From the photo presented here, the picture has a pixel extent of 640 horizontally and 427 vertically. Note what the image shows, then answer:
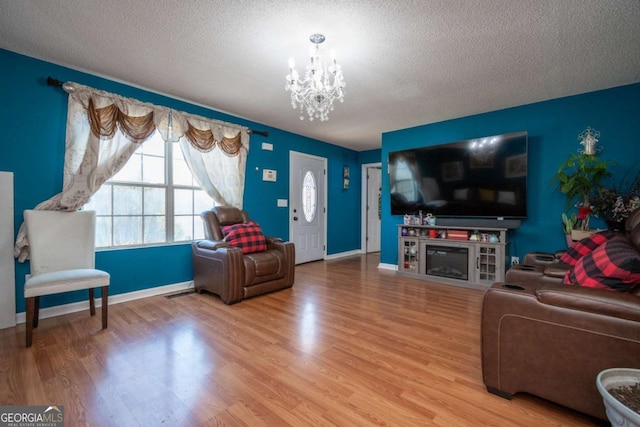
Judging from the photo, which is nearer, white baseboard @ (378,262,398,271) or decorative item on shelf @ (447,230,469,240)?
decorative item on shelf @ (447,230,469,240)

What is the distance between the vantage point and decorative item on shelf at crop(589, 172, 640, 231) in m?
2.68

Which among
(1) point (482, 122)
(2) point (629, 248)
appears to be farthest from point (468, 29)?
(1) point (482, 122)

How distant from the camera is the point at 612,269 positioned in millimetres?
1338

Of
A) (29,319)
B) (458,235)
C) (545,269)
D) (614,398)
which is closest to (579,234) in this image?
(545,269)

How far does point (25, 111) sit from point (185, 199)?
5.31 feet

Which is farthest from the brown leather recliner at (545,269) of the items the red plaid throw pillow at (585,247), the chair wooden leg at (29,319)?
the chair wooden leg at (29,319)

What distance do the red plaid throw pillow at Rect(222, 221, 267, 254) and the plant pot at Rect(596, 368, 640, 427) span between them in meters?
3.00

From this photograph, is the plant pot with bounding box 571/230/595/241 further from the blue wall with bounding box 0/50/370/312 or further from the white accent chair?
the white accent chair

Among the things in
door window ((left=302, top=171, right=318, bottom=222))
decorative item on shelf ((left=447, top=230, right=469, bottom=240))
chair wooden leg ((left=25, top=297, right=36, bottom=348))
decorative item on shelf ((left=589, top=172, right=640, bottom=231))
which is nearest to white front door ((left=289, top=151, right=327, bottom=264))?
door window ((left=302, top=171, right=318, bottom=222))

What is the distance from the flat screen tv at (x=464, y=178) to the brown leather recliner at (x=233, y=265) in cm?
218

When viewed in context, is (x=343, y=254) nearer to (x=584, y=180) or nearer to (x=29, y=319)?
(x=584, y=180)

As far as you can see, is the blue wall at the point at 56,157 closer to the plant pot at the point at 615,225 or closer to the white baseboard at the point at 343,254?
the white baseboard at the point at 343,254

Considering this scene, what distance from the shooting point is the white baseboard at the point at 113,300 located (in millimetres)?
2539

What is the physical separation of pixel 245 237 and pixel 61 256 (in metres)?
1.68
